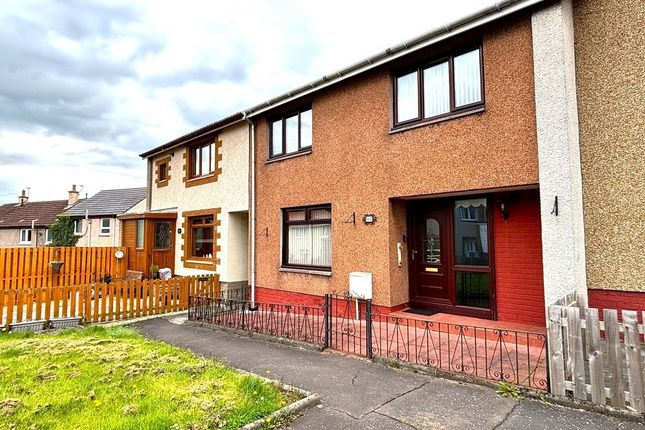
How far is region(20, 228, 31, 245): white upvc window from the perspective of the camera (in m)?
35.1

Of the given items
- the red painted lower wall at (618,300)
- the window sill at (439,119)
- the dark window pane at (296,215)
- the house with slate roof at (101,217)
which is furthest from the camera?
the house with slate roof at (101,217)

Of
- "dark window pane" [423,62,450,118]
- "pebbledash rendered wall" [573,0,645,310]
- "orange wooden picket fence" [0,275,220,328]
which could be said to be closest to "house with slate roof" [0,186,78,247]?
"orange wooden picket fence" [0,275,220,328]

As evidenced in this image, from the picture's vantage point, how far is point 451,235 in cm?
804

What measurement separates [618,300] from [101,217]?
30944mm

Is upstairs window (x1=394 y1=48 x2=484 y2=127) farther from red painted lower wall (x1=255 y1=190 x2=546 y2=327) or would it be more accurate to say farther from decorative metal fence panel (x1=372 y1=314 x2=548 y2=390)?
decorative metal fence panel (x1=372 y1=314 x2=548 y2=390)

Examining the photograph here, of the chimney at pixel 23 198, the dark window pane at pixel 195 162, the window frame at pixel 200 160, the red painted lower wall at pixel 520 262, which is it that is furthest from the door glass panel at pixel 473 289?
the chimney at pixel 23 198

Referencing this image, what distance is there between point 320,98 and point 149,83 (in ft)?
26.5

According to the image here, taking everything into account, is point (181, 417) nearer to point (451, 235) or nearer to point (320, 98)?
point (451, 235)

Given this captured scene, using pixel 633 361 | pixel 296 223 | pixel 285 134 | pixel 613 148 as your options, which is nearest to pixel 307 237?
pixel 296 223

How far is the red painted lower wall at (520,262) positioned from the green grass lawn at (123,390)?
5079mm

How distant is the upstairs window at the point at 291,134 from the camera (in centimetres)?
1030

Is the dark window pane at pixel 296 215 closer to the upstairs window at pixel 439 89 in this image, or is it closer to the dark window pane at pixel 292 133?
the dark window pane at pixel 292 133

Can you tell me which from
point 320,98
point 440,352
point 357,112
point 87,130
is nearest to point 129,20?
point 320,98

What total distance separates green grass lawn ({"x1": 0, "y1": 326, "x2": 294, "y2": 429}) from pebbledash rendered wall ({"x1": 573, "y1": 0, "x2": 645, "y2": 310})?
17.7 feet
